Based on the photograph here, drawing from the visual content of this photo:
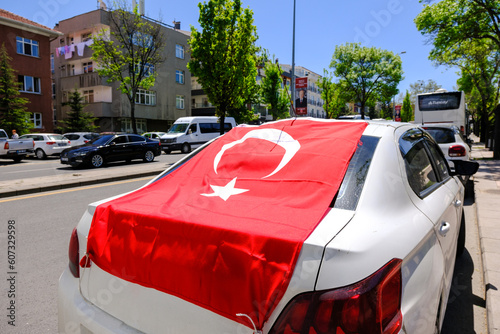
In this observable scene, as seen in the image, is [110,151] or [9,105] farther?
[9,105]

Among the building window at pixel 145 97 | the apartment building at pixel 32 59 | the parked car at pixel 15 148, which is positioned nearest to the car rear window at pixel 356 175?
the parked car at pixel 15 148

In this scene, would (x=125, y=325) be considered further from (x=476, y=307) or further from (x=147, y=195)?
(x=476, y=307)

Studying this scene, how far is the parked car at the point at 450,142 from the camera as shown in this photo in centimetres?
805

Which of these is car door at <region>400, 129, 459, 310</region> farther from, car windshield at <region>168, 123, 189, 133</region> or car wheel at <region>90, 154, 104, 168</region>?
car windshield at <region>168, 123, 189, 133</region>

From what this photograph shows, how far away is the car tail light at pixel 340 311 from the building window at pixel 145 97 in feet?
126

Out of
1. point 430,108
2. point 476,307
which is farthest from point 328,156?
point 430,108

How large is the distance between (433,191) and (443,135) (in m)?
7.05

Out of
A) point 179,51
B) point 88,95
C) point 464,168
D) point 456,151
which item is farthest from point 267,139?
point 179,51

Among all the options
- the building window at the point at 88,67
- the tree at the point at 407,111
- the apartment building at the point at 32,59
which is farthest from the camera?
the tree at the point at 407,111

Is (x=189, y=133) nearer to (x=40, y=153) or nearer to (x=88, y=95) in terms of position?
(x=40, y=153)

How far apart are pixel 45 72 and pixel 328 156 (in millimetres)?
36510

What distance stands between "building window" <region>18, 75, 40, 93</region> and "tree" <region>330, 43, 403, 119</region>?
34.8m

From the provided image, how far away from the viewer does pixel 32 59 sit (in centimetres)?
3072

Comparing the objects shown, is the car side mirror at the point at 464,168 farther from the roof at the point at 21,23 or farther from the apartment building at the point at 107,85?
the roof at the point at 21,23
